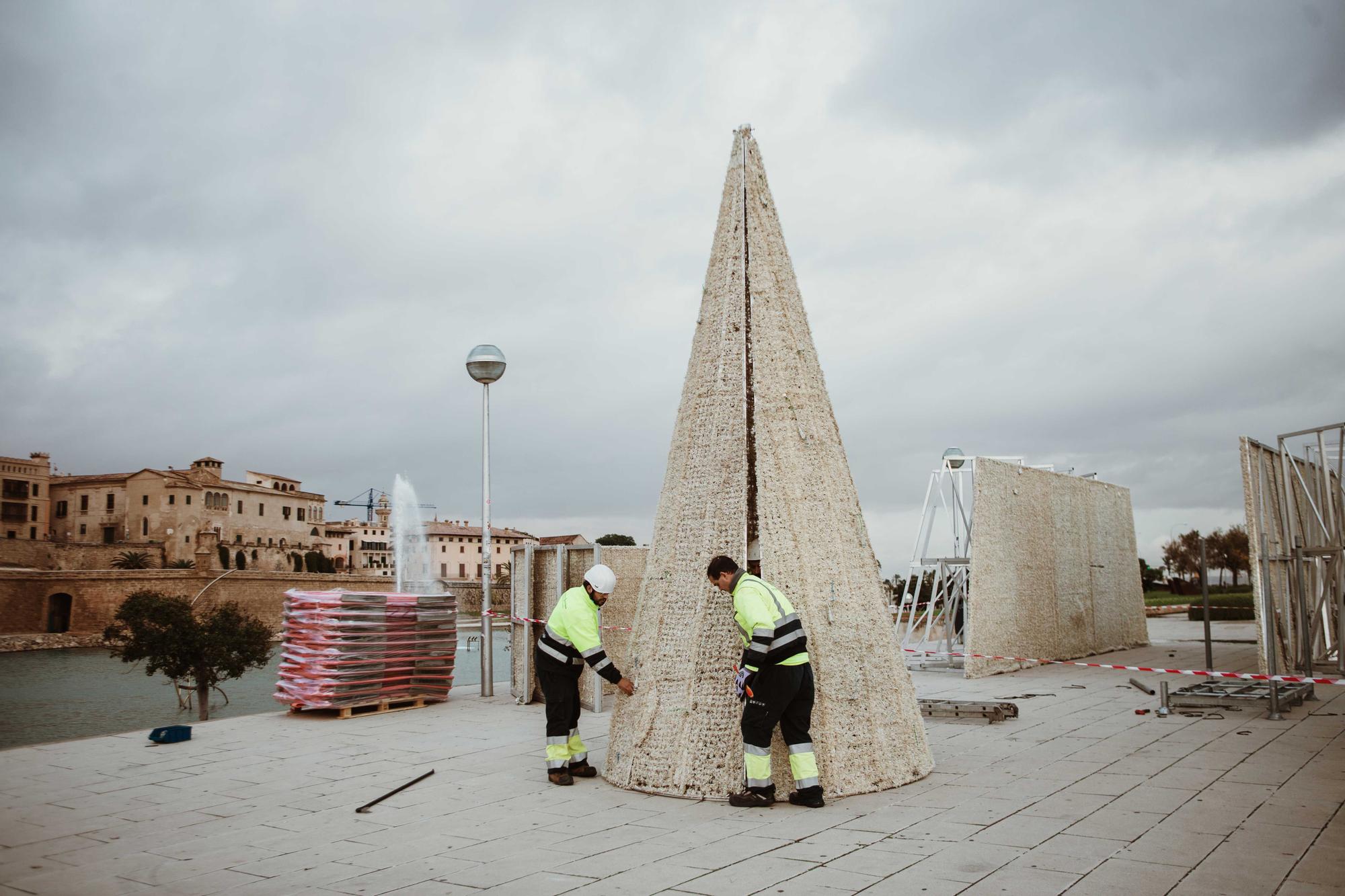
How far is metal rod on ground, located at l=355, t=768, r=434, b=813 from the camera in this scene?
21.5 feet

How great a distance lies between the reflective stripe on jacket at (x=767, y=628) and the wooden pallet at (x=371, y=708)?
6.88m

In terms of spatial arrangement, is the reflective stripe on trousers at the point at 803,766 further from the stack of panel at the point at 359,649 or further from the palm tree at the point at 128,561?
the palm tree at the point at 128,561

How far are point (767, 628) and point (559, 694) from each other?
216 cm

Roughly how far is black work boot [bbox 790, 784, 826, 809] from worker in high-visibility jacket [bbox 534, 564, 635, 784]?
158 centimetres

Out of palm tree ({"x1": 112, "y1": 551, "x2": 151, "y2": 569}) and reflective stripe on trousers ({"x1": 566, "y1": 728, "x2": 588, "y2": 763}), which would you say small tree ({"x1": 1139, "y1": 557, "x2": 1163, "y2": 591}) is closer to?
reflective stripe on trousers ({"x1": 566, "y1": 728, "x2": 588, "y2": 763})

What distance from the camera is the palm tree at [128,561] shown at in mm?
64188

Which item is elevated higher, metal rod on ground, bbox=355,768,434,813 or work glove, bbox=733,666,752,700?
work glove, bbox=733,666,752,700

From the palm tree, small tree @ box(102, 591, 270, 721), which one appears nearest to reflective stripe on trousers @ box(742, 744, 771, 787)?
small tree @ box(102, 591, 270, 721)

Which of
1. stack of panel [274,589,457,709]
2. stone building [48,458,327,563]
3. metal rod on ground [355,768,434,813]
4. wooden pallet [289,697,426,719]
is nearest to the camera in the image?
metal rod on ground [355,768,434,813]

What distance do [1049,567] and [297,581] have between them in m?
60.1

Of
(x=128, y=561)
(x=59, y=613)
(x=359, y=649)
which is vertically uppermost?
(x=128, y=561)

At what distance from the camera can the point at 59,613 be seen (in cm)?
5897

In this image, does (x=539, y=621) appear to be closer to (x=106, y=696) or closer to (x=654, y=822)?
(x=654, y=822)

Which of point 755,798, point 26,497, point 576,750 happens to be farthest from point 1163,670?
point 26,497
